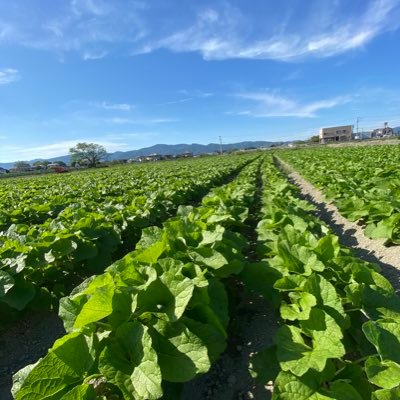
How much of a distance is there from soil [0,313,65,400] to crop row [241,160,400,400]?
7.89 feet

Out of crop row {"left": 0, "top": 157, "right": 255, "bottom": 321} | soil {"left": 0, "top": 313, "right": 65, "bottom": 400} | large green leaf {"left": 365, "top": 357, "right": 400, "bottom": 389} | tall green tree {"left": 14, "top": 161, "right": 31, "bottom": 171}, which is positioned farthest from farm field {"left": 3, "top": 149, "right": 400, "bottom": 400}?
tall green tree {"left": 14, "top": 161, "right": 31, "bottom": 171}

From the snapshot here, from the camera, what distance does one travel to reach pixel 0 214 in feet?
25.7

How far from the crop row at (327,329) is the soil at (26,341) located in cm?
241

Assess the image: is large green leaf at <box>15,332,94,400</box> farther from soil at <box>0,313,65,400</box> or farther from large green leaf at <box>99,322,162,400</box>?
soil at <box>0,313,65,400</box>

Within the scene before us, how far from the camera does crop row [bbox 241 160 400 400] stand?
194 cm

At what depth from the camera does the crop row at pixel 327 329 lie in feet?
6.36

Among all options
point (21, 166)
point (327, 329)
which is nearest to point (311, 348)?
point (327, 329)

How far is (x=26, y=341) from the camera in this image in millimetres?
3930

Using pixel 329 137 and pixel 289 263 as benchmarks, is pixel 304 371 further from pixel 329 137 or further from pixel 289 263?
pixel 329 137

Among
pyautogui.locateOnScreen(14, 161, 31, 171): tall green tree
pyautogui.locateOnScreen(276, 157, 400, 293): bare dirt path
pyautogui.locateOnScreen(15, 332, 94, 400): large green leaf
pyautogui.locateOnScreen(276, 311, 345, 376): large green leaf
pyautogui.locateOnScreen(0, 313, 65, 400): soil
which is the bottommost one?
pyautogui.locateOnScreen(0, 313, 65, 400): soil

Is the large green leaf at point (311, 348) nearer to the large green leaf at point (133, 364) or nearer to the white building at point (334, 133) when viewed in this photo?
the large green leaf at point (133, 364)

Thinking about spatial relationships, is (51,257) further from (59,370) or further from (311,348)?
(311,348)

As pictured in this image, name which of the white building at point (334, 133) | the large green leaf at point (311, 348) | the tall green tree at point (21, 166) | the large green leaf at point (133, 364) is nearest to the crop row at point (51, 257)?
the large green leaf at point (133, 364)

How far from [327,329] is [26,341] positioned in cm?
338
